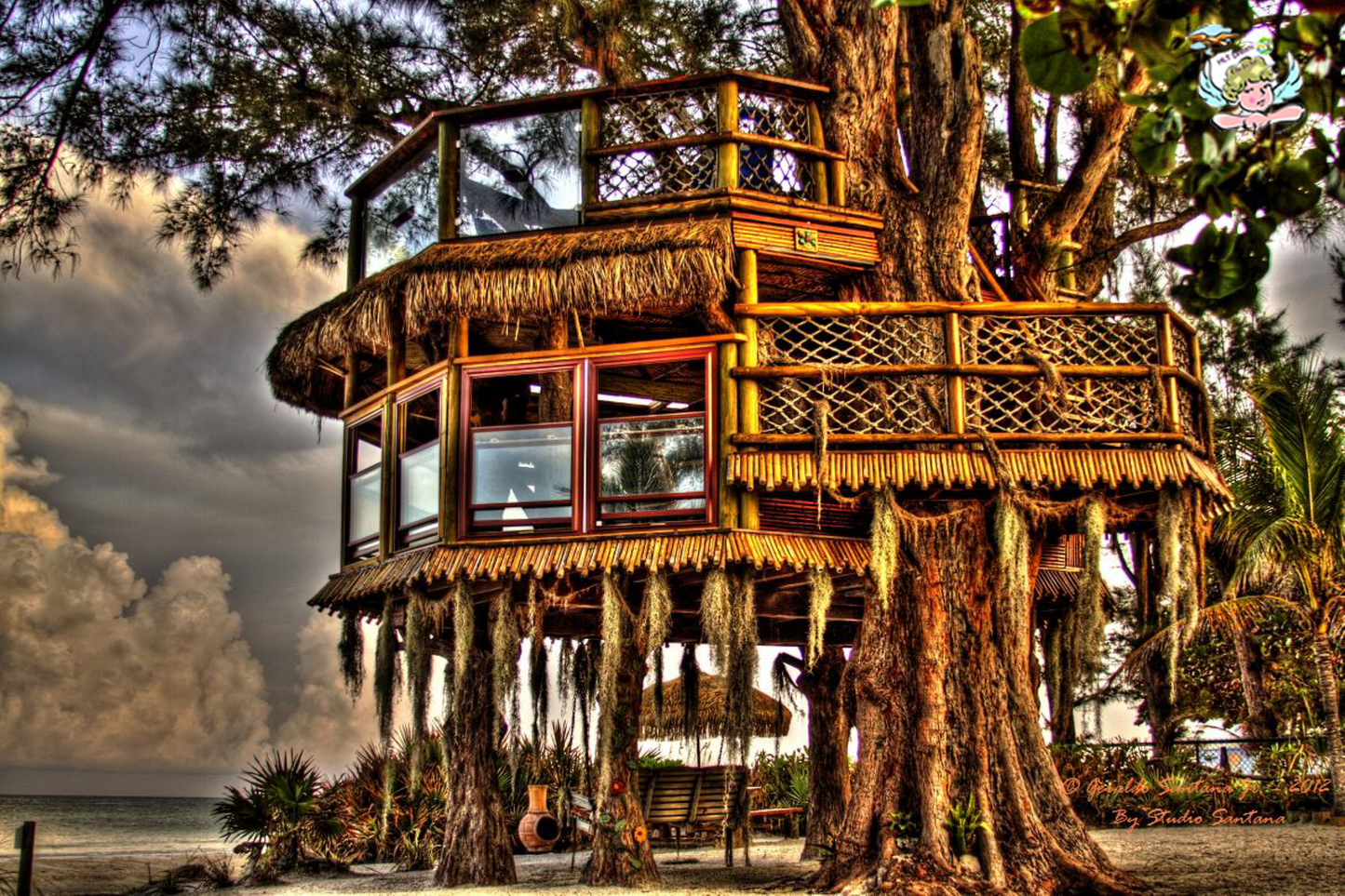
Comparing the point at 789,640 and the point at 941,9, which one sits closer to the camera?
the point at 941,9

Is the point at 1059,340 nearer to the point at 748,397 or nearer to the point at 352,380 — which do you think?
the point at 748,397

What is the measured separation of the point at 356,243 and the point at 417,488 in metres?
3.68

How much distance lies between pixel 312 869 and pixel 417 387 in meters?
7.55

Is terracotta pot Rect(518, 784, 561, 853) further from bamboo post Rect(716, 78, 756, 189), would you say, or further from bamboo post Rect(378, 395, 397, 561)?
bamboo post Rect(716, 78, 756, 189)

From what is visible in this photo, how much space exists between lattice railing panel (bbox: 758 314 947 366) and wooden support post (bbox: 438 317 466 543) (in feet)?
10.3

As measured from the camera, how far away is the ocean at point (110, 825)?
4209cm

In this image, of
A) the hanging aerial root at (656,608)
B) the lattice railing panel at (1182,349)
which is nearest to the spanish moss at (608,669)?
the hanging aerial root at (656,608)

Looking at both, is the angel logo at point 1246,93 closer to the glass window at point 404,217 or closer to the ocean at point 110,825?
the glass window at point 404,217

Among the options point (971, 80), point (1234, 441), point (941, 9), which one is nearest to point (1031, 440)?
point (971, 80)

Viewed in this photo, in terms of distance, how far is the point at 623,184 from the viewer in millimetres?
14500

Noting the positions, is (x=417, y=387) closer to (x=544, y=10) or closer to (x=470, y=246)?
(x=470, y=246)

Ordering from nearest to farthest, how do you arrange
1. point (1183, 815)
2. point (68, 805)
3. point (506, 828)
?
point (506, 828), point (1183, 815), point (68, 805)

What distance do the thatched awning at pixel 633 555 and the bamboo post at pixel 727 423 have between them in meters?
0.23

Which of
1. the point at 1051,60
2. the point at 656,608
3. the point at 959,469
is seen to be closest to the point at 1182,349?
the point at 959,469
